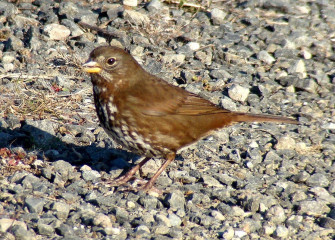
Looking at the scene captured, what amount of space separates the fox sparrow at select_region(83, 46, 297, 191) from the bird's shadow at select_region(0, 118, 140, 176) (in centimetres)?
33

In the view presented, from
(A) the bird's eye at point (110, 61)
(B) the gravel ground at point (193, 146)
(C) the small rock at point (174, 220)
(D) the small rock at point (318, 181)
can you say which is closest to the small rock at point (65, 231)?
(B) the gravel ground at point (193, 146)

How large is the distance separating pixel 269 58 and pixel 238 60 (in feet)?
1.60

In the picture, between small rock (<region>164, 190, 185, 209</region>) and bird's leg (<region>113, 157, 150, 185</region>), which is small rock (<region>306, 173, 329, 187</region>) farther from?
bird's leg (<region>113, 157, 150, 185</region>)

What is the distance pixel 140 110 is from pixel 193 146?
116 centimetres

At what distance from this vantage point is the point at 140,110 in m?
5.83

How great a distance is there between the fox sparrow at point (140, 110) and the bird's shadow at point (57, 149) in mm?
328

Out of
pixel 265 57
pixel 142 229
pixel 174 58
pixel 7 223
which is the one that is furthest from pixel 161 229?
pixel 265 57

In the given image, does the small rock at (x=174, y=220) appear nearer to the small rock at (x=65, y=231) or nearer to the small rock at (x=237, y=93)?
the small rock at (x=65, y=231)

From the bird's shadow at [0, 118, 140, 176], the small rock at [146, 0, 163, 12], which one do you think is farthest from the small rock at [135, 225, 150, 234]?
the small rock at [146, 0, 163, 12]

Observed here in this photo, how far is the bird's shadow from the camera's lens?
6.22m

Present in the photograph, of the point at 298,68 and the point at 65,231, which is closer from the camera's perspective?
the point at 65,231

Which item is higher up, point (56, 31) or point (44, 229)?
point (56, 31)

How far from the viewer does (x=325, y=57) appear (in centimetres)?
891

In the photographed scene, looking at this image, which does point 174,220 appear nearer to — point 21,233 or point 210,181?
point 210,181
